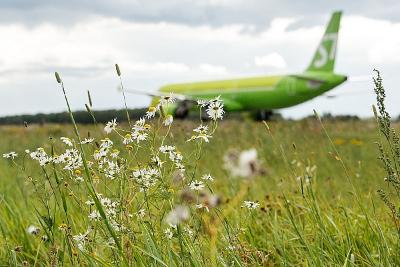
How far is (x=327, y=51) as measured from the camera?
47.8m

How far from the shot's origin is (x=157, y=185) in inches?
117

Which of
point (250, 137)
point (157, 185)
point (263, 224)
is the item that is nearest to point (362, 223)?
point (263, 224)

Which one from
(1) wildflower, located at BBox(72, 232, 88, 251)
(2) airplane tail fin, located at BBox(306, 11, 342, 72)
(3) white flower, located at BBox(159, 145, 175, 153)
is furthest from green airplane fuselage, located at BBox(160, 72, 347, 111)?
(3) white flower, located at BBox(159, 145, 175, 153)

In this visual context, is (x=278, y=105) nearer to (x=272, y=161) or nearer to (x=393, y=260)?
(x=272, y=161)

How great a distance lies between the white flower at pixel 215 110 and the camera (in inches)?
108

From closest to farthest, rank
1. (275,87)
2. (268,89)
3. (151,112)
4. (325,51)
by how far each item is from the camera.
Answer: (151,112) → (275,87) → (268,89) → (325,51)

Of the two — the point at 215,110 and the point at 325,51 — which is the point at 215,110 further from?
the point at 325,51

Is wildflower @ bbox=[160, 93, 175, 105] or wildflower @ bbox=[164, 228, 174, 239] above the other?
wildflower @ bbox=[160, 93, 175, 105]

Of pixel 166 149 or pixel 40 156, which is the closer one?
pixel 166 149

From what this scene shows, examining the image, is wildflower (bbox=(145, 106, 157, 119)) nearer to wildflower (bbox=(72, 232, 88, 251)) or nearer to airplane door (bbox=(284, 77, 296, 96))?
wildflower (bbox=(72, 232, 88, 251))

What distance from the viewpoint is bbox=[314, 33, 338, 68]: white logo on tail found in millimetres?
47250

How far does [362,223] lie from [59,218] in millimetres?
2753

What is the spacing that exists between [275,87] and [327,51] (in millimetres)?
6036

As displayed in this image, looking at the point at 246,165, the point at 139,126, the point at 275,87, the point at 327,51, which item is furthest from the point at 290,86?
the point at 246,165
